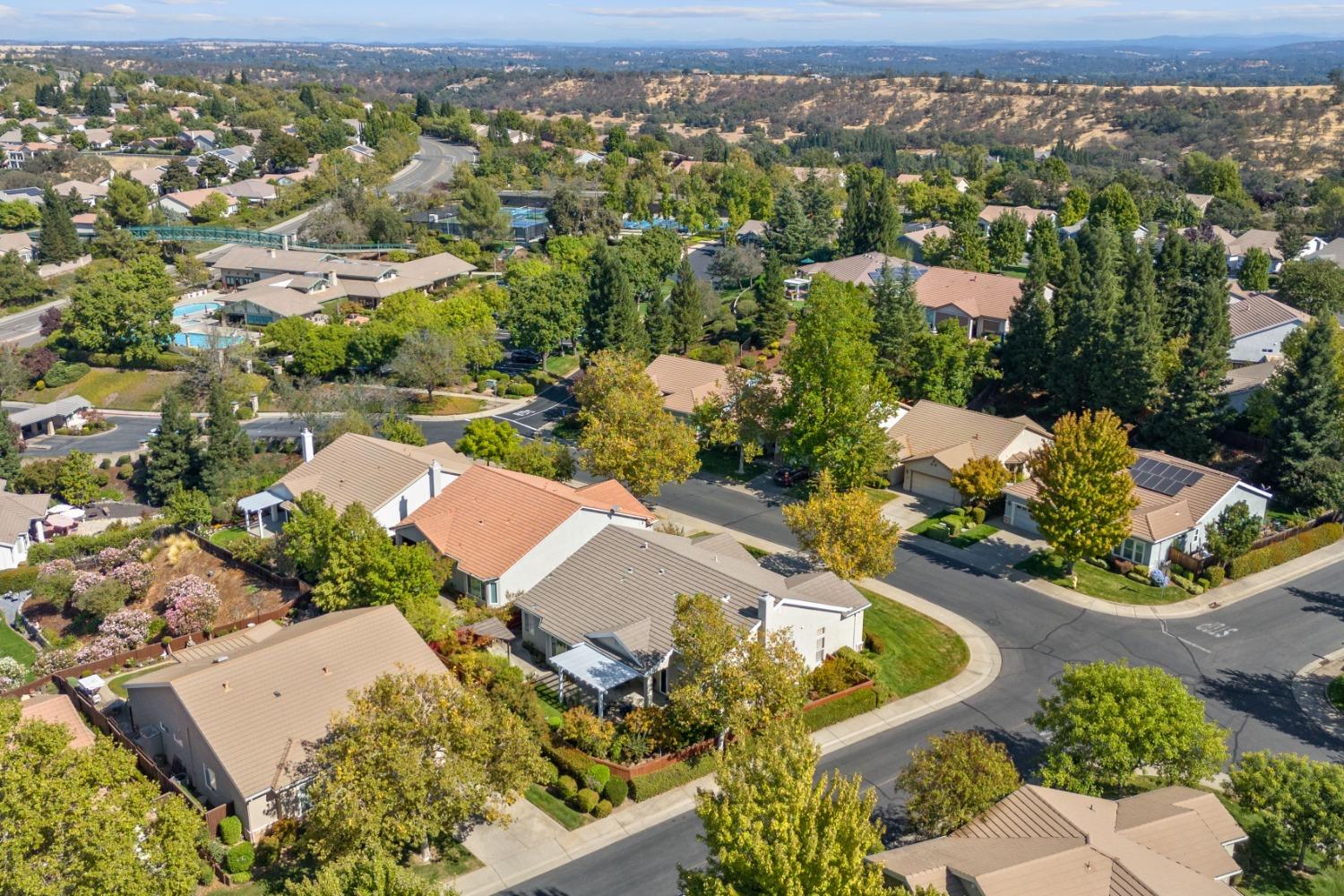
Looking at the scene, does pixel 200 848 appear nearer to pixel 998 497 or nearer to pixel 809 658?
pixel 809 658

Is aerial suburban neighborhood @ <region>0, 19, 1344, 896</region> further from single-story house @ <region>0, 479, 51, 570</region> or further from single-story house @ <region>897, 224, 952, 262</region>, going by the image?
single-story house @ <region>897, 224, 952, 262</region>

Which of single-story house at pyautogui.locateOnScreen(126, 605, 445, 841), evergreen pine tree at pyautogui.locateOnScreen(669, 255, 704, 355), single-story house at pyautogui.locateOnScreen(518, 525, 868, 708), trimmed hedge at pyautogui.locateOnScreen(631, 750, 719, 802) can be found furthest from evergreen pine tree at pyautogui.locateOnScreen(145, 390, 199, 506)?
trimmed hedge at pyautogui.locateOnScreen(631, 750, 719, 802)

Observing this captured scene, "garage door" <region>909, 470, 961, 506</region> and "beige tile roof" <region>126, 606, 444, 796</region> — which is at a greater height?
"beige tile roof" <region>126, 606, 444, 796</region>

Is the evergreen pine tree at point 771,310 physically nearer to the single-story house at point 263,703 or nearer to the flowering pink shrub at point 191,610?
the flowering pink shrub at point 191,610

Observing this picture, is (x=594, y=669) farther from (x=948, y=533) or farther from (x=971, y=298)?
(x=971, y=298)

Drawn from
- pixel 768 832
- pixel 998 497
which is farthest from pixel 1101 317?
pixel 768 832

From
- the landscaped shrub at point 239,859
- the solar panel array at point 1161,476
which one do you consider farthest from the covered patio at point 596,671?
the solar panel array at point 1161,476
